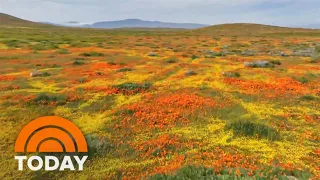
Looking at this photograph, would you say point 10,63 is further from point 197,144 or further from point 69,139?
point 197,144

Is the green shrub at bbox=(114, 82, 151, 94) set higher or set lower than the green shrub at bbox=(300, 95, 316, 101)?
higher

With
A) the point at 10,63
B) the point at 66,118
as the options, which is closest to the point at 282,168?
the point at 66,118

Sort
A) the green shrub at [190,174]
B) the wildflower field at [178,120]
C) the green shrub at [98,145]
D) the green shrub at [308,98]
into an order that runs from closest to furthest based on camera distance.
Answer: the green shrub at [190,174] < the wildflower field at [178,120] < the green shrub at [98,145] < the green shrub at [308,98]

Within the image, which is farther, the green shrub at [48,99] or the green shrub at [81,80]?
the green shrub at [81,80]

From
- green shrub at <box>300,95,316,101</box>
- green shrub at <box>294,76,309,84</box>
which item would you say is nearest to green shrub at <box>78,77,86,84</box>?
green shrub at <box>300,95,316,101</box>

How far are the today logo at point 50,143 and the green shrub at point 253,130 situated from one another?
7.15 meters

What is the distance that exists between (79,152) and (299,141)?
32.0ft

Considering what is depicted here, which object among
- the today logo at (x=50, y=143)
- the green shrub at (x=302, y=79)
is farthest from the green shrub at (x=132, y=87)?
the green shrub at (x=302, y=79)

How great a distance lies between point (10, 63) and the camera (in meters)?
32.5

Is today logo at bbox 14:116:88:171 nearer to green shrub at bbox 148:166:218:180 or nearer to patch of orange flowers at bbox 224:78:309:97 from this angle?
green shrub at bbox 148:166:218:180

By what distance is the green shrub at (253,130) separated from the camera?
12.5 meters

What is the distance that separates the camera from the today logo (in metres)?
9.92

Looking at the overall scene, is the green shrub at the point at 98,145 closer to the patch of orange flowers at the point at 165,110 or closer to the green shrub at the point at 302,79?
the patch of orange flowers at the point at 165,110

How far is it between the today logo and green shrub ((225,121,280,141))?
7152 mm
